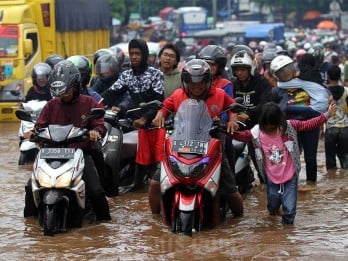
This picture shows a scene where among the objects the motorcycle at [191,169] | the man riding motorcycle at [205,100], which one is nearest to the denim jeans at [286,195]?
the man riding motorcycle at [205,100]

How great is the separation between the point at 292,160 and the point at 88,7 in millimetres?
17541

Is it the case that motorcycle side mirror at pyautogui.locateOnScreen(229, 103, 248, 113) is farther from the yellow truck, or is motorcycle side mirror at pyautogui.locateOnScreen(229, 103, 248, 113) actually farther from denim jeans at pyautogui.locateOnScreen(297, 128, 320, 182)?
the yellow truck

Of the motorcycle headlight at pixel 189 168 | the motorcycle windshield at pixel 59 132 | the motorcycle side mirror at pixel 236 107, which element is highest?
the motorcycle side mirror at pixel 236 107

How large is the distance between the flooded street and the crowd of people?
0.84 feet

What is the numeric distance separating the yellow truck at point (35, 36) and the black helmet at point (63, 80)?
35.2ft

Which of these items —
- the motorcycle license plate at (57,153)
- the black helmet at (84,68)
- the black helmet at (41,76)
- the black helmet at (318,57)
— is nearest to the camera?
the motorcycle license plate at (57,153)

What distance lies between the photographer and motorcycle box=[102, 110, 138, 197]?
9797 millimetres

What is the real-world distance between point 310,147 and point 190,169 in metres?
3.56

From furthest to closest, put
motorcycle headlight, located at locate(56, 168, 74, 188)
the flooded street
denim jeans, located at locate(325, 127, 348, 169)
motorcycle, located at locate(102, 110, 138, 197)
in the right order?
denim jeans, located at locate(325, 127, 348, 169)
motorcycle, located at locate(102, 110, 138, 197)
motorcycle headlight, located at locate(56, 168, 74, 188)
the flooded street

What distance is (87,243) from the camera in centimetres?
794

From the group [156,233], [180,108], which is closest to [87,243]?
[156,233]

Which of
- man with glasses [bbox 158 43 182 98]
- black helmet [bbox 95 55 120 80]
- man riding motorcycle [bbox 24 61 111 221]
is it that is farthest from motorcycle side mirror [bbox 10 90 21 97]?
man riding motorcycle [bbox 24 61 111 221]

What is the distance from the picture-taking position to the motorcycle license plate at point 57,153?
819 centimetres

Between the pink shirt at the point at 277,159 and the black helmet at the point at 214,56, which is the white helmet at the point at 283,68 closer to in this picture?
the black helmet at the point at 214,56
